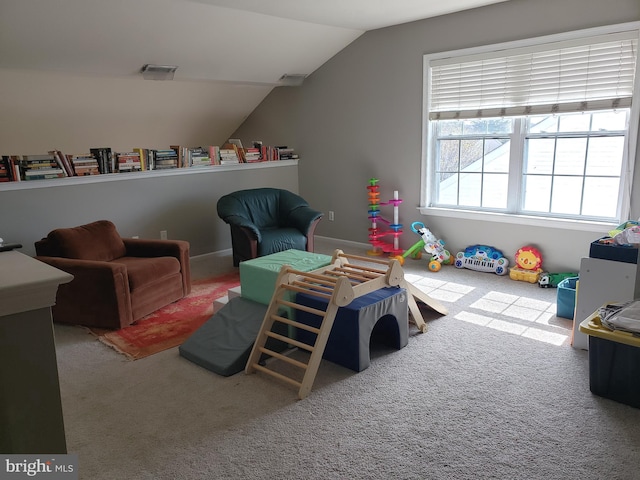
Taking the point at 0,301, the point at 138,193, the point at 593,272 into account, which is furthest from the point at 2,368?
the point at 138,193

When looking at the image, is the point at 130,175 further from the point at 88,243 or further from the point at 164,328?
the point at 164,328

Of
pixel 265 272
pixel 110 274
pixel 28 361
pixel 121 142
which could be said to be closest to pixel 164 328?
pixel 110 274

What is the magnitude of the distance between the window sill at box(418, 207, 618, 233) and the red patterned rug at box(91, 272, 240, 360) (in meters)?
2.38

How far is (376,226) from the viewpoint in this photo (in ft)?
18.6

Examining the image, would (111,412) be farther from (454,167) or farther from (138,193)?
(454,167)

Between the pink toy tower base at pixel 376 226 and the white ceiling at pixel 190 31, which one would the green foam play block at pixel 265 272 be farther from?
the white ceiling at pixel 190 31

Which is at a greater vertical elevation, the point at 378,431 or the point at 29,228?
the point at 29,228

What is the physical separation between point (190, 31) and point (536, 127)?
3.24 m

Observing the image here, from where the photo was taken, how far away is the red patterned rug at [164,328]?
3.30 m

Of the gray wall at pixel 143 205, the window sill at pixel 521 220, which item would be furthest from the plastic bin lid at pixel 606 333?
the gray wall at pixel 143 205

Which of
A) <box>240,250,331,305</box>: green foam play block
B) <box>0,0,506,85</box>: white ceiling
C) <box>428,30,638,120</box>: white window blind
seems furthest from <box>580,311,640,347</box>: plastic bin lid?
<box>0,0,506,85</box>: white ceiling

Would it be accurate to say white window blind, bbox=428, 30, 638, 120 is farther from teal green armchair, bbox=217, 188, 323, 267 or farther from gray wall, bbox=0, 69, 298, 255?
gray wall, bbox=0, 69, 298, 255

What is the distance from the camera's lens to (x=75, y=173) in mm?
4488

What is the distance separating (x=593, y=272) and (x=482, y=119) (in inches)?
88.2
